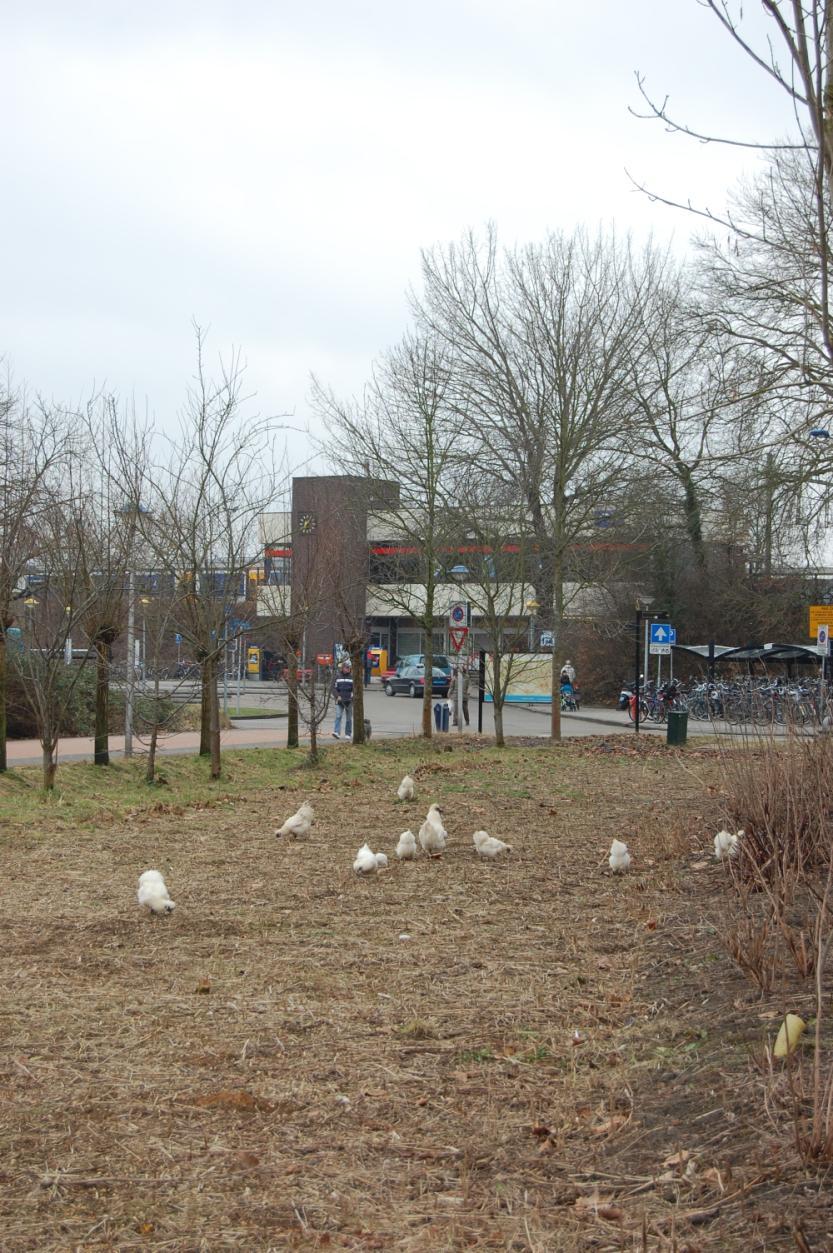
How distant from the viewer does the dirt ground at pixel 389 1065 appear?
3148mm

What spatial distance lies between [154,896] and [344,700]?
1775 cm

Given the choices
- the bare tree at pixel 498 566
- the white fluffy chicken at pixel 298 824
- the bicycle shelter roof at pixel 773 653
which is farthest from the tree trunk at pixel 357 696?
the bicycle shelter roof at pixel 773 653

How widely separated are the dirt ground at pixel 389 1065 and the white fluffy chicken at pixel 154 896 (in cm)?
8

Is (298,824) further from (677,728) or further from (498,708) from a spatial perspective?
(677,728)

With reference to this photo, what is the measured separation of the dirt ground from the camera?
124 inches

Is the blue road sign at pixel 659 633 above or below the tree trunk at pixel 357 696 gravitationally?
above

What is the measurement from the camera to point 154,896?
7.02 m

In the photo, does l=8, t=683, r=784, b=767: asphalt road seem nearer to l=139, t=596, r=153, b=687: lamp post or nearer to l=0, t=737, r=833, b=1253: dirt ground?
l=139, t=596, r=153, b=687: lamp post

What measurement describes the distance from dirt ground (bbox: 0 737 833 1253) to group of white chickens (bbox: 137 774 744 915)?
0.15 meters

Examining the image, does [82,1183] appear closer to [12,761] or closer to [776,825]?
[776,825]

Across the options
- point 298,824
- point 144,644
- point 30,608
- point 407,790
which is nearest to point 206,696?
point 144,644

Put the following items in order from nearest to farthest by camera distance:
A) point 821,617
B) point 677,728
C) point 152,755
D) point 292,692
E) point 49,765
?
point 49,765 < point 152,755 < point 292,692 < point 677,728 < point 821,617

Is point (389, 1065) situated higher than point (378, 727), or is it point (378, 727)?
point (389, 1065)

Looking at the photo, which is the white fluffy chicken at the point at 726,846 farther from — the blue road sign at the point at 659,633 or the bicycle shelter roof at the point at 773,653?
the bicycle shelter roof at the point at 773,653
